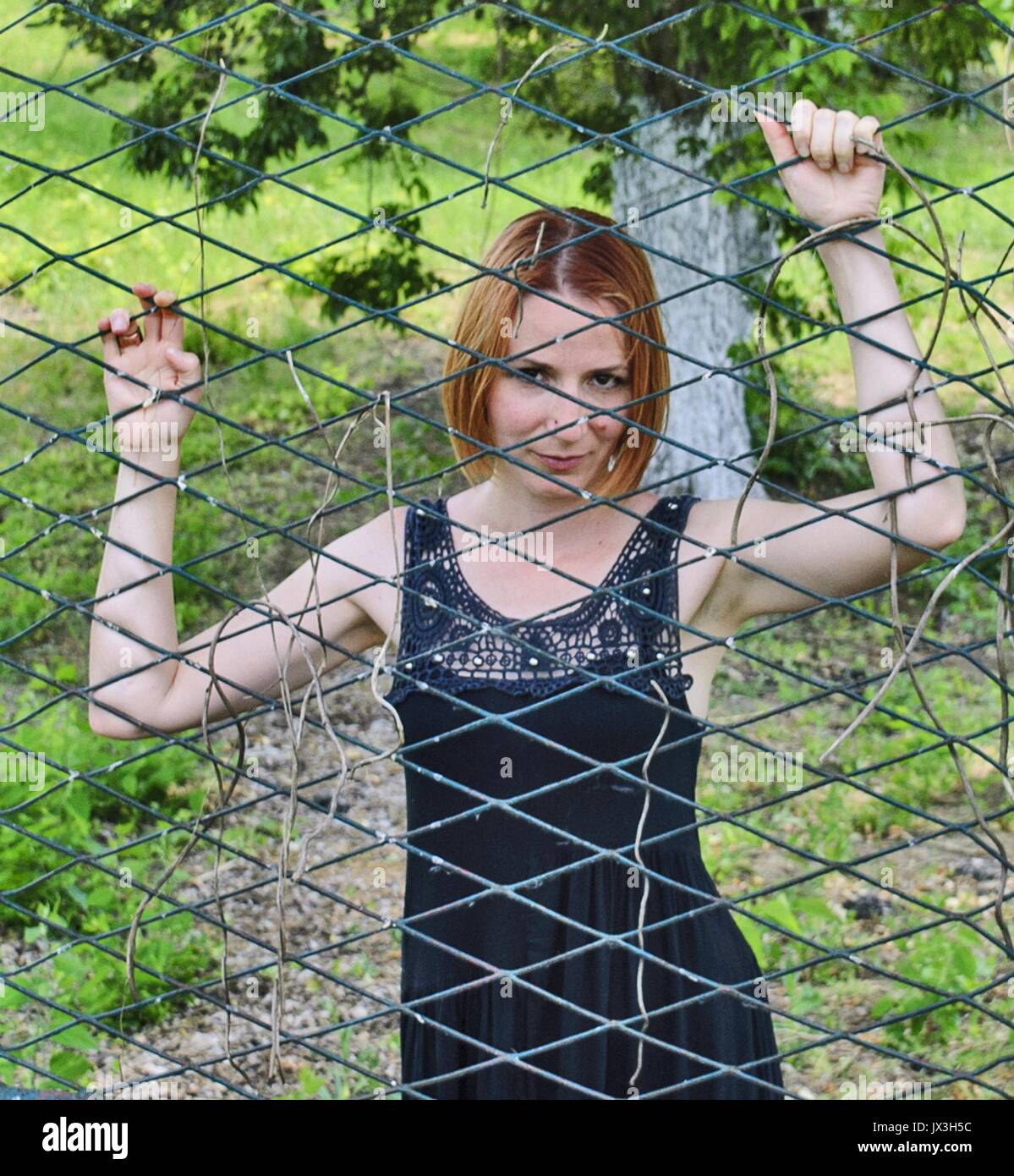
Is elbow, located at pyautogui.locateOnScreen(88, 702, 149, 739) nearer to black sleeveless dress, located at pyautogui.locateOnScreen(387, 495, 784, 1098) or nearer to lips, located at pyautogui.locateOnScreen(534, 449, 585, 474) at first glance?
black sleeveless dress, located at pyautogui.locateOnScreen(387, 495, 784, 1098)

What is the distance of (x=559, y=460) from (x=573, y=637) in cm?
21

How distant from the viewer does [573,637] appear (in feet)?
5.90

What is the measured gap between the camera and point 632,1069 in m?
1.83

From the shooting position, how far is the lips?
174 cm

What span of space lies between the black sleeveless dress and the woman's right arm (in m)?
0.12

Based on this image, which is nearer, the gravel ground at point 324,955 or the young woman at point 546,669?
the young woman at point 546,669

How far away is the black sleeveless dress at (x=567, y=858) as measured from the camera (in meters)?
1.78

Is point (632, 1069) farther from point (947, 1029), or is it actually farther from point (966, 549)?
point (966, 549)
